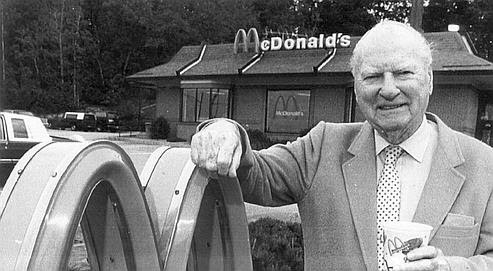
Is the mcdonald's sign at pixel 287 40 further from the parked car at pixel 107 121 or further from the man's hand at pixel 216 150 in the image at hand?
the man's hand at pixel 216 150

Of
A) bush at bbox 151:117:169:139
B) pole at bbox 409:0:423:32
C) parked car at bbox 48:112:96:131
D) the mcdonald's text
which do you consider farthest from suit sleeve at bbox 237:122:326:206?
the mcdonald's text

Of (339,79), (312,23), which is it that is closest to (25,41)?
(312,23)

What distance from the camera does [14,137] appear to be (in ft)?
4.16

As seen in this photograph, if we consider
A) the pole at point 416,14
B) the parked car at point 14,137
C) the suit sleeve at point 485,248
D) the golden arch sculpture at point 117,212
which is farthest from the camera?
the pole at point 416,14

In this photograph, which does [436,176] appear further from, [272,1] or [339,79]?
[339,79]

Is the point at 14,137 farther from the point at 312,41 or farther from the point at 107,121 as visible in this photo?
the point at 312,41

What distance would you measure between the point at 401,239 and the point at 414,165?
285 millimetres

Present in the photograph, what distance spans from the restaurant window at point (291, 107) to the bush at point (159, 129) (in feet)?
8.72

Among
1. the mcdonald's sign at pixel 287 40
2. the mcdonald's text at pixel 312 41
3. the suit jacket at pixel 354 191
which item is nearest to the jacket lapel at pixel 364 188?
the suit jacket at pixel 354 191

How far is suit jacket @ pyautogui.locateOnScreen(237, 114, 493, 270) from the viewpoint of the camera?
0.97 m

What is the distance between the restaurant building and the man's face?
238 cm

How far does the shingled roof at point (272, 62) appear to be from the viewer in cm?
312

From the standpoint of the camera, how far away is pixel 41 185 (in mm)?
673

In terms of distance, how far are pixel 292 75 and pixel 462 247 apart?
19.2 ft
